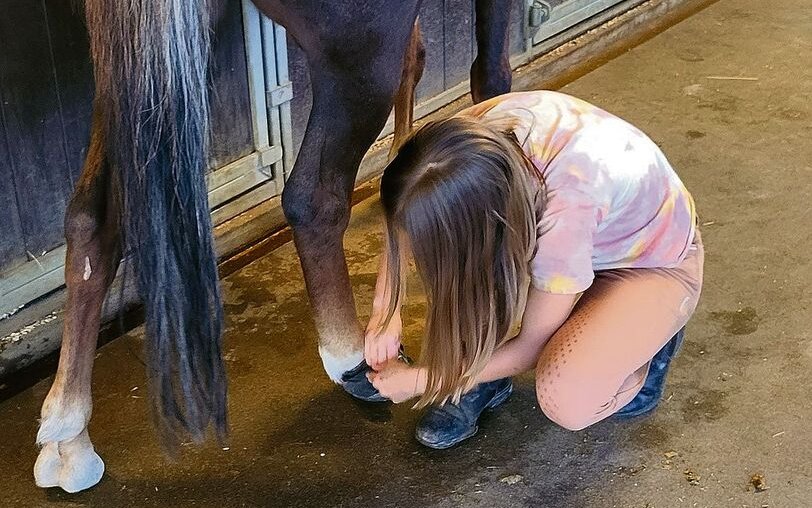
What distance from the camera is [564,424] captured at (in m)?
1.31

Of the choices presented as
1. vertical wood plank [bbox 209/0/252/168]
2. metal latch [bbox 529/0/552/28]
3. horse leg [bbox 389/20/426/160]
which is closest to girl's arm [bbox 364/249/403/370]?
horse leg [bbox 389/20/426/160]

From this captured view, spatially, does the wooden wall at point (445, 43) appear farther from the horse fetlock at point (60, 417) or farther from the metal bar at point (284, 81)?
the horse fetlock at point (60, 417)

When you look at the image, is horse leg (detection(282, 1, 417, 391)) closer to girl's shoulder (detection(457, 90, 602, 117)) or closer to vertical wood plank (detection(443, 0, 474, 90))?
girl's shoulder (detection(457, 90, 602, 117))

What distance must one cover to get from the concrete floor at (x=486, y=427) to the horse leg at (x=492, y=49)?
14.9 inches

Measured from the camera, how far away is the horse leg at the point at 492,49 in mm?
1630

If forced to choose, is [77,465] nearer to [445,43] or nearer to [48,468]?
[48,468]

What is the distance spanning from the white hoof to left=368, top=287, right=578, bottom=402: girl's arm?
0.39 metres

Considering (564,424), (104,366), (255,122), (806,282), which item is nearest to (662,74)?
(806,282)

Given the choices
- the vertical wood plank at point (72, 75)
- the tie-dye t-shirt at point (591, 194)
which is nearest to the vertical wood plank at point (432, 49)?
the vertical wood plank at point (72, 75)

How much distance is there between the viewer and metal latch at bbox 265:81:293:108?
1.84 m

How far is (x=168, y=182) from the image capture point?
1.04 meters

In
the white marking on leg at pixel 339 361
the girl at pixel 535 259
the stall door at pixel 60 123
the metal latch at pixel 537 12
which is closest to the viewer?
the girl at pixel 535 259

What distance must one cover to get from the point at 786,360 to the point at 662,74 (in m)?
1.19

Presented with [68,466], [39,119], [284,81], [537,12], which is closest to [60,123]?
[39,119]
